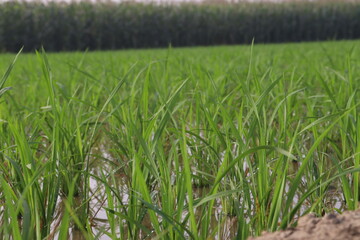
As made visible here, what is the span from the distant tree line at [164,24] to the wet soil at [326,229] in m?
14.7

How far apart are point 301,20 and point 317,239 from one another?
1802 cm

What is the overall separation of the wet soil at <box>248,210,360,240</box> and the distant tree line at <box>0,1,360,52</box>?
14656mm

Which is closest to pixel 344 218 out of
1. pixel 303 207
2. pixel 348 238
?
pixel 348 238

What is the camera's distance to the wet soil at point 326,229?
27.6 inches

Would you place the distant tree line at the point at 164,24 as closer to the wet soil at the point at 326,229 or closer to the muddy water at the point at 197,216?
the muddy water at the point at 197,216

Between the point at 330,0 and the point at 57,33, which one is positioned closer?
the point at 57,33

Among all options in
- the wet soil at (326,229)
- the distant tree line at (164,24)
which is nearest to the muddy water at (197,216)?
the wet soil at (326,229)

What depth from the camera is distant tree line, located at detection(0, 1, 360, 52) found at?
48.8 feet

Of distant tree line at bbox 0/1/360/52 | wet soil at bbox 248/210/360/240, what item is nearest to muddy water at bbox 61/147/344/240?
wet soil at bbox 248/210/360/240

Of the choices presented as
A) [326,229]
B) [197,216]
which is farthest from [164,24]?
[326,229]

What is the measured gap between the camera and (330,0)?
19.5 m

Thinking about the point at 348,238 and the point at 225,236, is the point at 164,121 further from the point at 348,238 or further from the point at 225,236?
the point at 348,238

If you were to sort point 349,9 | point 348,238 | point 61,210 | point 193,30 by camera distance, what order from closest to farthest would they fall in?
point 348,238 < point 61,210 < point 193,30 < point 349,9

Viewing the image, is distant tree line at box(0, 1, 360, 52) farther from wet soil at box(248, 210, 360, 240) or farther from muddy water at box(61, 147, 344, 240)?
wet soil at box(248, 210, 360, 240)
